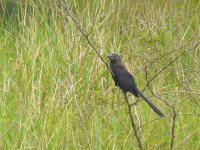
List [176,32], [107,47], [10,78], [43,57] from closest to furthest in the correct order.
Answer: [10,78]
[43,57]
[107,47]
[176,32]

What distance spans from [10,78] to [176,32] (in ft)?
5.61

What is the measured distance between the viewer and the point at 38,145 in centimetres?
284

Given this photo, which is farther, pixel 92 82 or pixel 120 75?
pixel 92 82

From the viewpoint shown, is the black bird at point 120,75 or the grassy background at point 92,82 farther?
the grassy background at point 92,82

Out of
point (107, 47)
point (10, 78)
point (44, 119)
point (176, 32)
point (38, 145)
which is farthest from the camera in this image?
point (176, 32)

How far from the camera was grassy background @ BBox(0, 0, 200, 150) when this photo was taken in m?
2.98

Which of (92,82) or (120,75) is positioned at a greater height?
(92,82)

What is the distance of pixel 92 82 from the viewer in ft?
12.7

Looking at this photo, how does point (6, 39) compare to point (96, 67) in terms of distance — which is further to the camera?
point (6, 39)

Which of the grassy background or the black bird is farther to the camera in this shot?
the grassy background

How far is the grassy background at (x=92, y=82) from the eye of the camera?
9.78ft

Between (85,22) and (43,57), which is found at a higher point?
(85,22)

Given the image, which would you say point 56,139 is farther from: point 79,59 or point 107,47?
point 107,47

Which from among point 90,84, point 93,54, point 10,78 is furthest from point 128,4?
point 10,78
